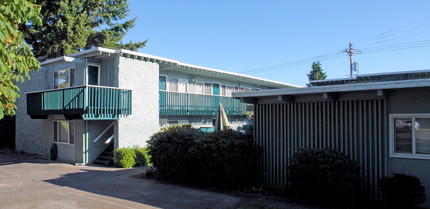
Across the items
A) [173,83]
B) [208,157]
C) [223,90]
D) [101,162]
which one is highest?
[173,83]

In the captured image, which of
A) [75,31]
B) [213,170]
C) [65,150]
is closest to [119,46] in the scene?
[75,31]

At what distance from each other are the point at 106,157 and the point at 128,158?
177 centimetres

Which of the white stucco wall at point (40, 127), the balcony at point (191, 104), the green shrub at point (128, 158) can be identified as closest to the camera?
the green shrub at point (128, 158)

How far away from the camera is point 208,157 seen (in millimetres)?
9664

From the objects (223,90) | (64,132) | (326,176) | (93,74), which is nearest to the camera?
(326,176)

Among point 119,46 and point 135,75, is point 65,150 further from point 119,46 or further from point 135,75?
point 119,46

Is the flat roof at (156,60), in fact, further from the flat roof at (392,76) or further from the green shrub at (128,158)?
the flat roof at (392,76)

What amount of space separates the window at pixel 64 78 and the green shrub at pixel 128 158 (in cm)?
477

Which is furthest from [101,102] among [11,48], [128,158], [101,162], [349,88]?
[349,88]

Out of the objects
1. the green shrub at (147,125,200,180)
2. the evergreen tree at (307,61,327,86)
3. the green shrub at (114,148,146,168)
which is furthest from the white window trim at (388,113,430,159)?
the evergreen tree at (307,61,327,86)

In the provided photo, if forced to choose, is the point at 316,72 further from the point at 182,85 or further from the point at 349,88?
the point at 349,88

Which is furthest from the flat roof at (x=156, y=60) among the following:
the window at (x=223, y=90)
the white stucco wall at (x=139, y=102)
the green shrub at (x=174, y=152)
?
the green shrub at (x=174, y=152)

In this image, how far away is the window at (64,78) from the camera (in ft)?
54.6

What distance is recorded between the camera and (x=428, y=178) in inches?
289
